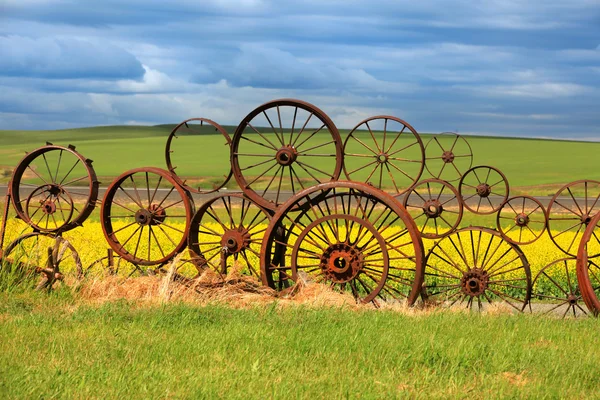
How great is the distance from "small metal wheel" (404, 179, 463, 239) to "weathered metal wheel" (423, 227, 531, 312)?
1.30 ft

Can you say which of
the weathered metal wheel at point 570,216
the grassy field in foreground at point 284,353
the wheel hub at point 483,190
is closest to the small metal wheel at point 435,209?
the wheel hub at point 483,190

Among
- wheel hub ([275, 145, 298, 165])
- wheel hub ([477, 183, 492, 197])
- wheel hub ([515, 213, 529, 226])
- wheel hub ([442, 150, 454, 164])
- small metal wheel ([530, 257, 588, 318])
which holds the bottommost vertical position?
small metal wheel ([530, 257, 588, 318])

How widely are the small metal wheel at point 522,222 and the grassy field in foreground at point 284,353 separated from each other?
13.9 feet

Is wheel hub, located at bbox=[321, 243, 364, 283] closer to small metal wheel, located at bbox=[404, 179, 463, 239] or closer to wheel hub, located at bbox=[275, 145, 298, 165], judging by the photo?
wheel hub, located at bbox=[275, 145, 298, 165]

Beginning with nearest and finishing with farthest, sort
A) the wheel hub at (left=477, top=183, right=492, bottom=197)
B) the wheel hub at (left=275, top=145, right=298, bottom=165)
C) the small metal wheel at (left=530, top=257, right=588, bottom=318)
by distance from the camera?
the wheel hub at (left=275, top=145, right=298, bottom=165) < the small metal wheel at (left=530, top=257, right=588, bottom=318) < the wheel hub at (left=477, top=183, right=492, bottom=197)

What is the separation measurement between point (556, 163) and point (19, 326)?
5698 cm

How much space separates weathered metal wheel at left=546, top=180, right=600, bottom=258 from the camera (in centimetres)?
1148

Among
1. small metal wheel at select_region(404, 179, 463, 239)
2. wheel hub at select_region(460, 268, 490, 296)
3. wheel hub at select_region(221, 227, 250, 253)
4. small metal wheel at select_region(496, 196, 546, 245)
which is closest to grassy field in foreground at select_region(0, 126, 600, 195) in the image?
small metal wheel at select_region(404, 179, 463, 239)

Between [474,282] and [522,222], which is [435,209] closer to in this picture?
[522,222]

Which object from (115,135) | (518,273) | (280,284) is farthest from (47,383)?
(115,135)

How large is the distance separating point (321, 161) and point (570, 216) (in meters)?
41.7

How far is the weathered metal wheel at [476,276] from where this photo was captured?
34.6ft

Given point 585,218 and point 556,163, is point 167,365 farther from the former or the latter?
point 556,163

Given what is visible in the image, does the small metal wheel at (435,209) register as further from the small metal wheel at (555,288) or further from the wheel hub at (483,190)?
the small metal wheel at (555,288)
